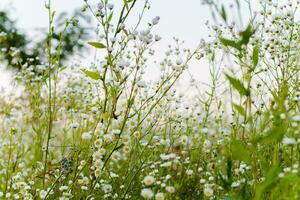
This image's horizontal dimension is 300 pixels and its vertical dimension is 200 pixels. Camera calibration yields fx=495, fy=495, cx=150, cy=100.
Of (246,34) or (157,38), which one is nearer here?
(246,34)

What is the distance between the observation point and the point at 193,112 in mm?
4062

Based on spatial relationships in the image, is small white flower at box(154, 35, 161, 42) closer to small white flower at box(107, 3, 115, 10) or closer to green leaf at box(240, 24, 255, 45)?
small white flower at box(107, 3, 115, 10)

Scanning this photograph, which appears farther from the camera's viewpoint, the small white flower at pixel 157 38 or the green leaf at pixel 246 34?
the small white flower at pixel 157 38

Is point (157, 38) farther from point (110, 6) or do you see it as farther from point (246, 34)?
point (246, 34)

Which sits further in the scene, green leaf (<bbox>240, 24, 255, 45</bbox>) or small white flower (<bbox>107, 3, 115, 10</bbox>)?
small white flower (<bbox>107, 3, 115, 10</bbox>)

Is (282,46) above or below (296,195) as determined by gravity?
above

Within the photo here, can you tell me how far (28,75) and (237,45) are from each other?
2883mm

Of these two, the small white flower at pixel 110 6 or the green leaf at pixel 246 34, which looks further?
the small white flower at pixel 110 6

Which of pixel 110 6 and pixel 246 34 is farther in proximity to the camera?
pixel 110 6

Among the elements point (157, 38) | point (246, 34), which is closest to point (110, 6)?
point (157, 38)

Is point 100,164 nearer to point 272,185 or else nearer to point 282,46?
point 272,185

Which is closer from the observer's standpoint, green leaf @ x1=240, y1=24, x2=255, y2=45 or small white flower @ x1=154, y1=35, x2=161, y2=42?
green leaf @ x1=240, y1=24, x2=255, y2=45

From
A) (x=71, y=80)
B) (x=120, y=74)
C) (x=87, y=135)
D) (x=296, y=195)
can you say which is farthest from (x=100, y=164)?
(x=71, y=80)

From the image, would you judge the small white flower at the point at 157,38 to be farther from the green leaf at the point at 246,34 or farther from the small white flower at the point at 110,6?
the green leaf at the point at 246,34
